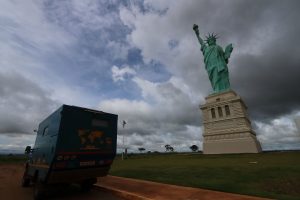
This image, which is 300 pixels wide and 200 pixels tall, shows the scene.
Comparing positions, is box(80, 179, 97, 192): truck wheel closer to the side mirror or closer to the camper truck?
the camper truck

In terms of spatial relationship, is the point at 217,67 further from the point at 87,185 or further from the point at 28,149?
the point at 87,185

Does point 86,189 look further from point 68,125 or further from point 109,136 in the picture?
point 68,125

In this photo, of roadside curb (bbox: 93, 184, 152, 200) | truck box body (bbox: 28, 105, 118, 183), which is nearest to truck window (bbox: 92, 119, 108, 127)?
truck box body (bbox: 28, 105, 118, 183)

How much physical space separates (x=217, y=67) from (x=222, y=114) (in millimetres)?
12706

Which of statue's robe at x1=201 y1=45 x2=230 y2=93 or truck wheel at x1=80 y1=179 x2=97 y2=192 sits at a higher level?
statue's robe at x1=201 y1=45 x2=230 y2=93

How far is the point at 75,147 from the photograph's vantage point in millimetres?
9305

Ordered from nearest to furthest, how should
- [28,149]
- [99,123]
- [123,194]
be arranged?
[123,194] < [99,123] < [28,149]

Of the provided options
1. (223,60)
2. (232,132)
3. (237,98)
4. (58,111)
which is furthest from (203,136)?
(58,111)

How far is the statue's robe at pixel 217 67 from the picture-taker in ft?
186

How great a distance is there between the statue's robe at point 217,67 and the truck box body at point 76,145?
49571 mm

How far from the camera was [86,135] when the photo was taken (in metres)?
9.77

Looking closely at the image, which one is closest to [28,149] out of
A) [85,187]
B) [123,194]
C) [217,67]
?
[85,187]

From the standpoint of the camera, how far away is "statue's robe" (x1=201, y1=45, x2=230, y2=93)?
56625mm

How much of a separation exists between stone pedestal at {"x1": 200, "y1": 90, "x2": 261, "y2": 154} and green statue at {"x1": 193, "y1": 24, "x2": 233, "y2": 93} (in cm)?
330
